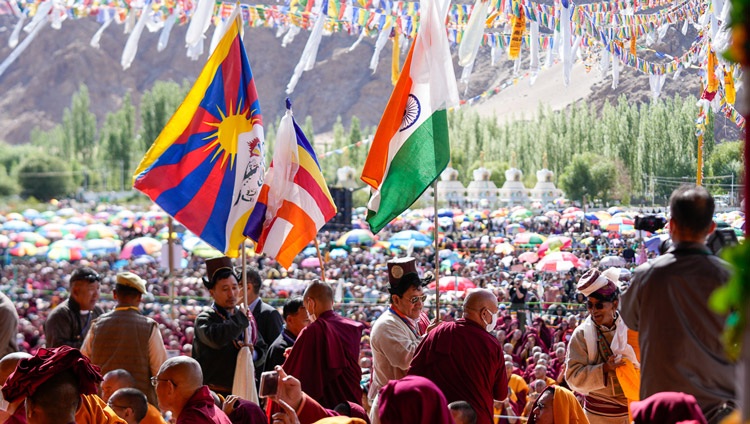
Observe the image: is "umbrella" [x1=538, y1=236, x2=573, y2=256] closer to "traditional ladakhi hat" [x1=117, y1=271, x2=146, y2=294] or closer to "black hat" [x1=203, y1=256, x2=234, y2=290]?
"black hat" [x1=203, y1=256, x2=234, y2=290]

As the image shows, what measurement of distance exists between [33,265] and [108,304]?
51.2 ft

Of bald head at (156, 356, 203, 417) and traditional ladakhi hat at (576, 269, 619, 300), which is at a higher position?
traditional ladakhi hat at (576, 269, 619, 300)

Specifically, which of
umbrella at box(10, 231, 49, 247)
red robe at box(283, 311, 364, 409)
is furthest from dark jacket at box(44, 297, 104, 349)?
umbrella at box(10, 231, 49, 247)

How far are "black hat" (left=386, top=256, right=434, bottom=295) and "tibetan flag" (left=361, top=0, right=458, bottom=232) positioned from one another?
42 centimetres

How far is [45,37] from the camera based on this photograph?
434 ft

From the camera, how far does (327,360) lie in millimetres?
5086

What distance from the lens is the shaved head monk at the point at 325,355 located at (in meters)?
5.07

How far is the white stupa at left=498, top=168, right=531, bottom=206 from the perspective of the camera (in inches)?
2365

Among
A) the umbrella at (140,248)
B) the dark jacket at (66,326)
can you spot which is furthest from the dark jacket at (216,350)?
the umbrella at (140,248)

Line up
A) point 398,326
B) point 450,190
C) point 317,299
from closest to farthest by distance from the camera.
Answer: point 317,299, point 398,326, point 450,190

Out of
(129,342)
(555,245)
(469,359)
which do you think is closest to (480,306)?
(469,359)

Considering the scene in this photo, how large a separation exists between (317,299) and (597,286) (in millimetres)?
1413

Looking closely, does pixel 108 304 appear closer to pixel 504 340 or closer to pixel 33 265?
pixel 504 340

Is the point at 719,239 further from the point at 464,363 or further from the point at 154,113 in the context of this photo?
the point at 154,113
